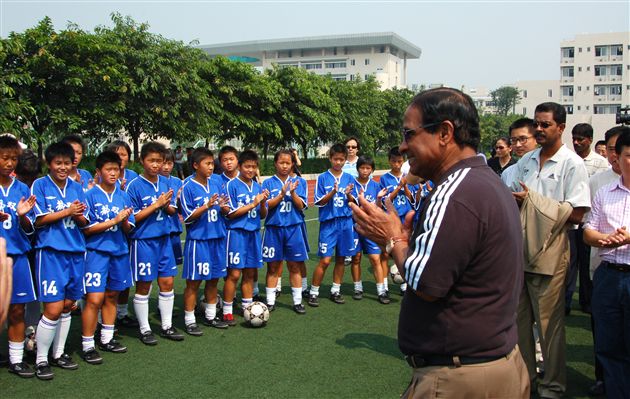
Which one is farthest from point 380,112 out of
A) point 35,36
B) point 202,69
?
point 35,36

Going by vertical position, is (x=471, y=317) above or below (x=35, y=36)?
below

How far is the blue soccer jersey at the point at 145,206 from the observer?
17.9ft

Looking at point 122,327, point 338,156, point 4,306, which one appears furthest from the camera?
point 338,156

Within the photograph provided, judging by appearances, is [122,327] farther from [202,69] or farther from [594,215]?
[202,69]

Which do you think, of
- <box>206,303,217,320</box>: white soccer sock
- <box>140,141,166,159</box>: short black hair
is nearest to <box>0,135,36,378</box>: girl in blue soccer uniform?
<box>140,141,166,159</box>: short black hair

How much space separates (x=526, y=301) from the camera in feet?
13.6

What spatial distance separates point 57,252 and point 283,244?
2.68 metres

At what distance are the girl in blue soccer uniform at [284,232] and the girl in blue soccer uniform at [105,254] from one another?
5.86 ft

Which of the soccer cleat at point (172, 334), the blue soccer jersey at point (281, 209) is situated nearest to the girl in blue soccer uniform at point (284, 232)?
the blue soccer jersey at point (281, 209)

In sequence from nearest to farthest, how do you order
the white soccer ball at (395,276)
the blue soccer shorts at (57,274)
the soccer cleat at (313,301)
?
the blue soccer shorts at (57,274) < the soccer cleat at (313,301) < the white soccer ball at (395,276)

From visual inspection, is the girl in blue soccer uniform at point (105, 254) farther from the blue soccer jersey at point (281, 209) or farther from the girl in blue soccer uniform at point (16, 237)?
the blue soccer jersey at point (281, 209)

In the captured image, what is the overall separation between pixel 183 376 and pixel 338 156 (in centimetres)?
342

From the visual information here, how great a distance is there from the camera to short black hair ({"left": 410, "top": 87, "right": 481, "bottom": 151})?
213 cm

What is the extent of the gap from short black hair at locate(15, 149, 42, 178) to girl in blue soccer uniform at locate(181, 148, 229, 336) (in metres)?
1.46
